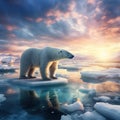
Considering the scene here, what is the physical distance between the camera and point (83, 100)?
605cm

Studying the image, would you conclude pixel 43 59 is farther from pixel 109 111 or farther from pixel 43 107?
pixel 109 111

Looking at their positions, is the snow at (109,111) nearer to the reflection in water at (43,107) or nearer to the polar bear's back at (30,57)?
the reflection in water at (43,107)

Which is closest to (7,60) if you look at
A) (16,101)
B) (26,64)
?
(26,64)

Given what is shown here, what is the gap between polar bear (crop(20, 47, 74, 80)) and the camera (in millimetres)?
9461

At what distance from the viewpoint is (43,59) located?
375 inches

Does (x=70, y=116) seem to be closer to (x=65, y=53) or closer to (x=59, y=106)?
(x=59, y=106)

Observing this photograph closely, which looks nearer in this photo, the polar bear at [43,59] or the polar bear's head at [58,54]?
the polar bear's head at [58,54]

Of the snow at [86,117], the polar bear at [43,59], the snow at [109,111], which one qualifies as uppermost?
the polar bear at [43,59]

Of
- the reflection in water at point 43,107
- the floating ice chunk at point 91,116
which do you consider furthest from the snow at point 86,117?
the reflection in water at point 43,107

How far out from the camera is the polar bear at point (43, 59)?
946 centimetres

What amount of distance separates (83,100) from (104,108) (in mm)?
1673

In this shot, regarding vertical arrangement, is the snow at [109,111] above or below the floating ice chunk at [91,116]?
above

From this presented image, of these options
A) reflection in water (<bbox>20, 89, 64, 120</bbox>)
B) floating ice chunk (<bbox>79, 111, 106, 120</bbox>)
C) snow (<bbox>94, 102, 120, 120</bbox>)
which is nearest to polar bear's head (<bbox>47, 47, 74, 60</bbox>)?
reflection in water (<bbox>20, 89, 64, 120</bbox>)

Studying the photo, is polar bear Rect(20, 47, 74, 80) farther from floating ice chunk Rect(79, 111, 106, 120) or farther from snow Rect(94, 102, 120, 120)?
floating ice chunk Rect(79, 111, 106, 120)
